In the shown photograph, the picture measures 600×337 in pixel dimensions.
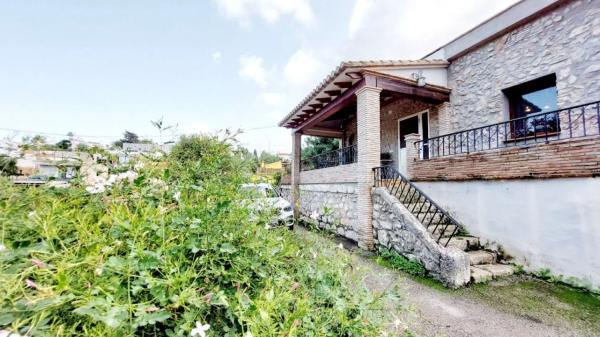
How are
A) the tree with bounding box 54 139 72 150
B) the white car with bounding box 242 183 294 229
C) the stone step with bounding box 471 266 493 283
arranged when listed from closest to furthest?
the white car with bounding box 242 183 294 229, the tree with bounding box 54 139 72 150, the stone step with bounding box 471 266 493 283

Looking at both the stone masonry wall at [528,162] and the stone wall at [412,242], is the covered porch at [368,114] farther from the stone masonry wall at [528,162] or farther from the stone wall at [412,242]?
the stone masonry wall at [528,162]

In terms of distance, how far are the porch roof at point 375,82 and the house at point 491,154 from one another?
1.4 inches

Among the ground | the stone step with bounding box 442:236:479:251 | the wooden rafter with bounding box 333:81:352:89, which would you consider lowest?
the ground

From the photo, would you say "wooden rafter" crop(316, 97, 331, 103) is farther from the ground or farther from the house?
the ground

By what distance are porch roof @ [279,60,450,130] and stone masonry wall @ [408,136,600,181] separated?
221 cm

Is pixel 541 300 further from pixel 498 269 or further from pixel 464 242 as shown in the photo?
pixel 464 242

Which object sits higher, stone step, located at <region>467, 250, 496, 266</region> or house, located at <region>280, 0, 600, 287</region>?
house, located at <region>280, 0, 600, 287</region>

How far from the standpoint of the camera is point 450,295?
385 centimetres

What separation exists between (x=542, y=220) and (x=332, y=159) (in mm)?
6288

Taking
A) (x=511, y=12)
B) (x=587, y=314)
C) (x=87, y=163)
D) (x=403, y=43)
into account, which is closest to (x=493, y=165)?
(x=587, y=314)

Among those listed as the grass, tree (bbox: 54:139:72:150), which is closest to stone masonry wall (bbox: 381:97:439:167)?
the grass

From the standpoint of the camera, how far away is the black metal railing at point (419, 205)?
17.7ft

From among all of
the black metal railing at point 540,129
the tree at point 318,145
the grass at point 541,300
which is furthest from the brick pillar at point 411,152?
the tree at point 318,145

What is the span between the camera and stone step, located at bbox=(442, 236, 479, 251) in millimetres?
5027
